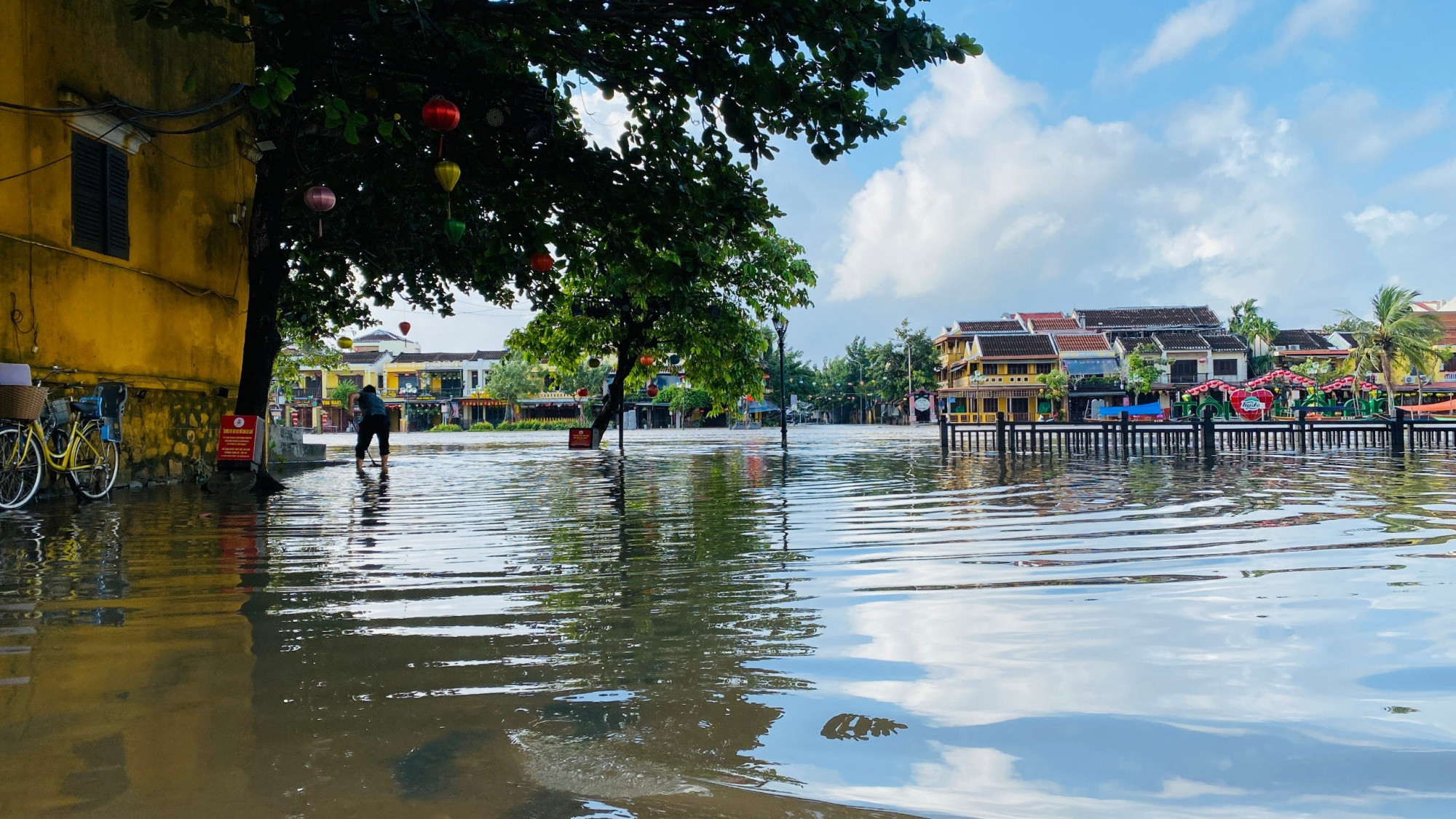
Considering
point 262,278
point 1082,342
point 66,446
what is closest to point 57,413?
point 66,446

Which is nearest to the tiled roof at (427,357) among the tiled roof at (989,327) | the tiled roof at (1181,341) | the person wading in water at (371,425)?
the tiled roof at (989,327)

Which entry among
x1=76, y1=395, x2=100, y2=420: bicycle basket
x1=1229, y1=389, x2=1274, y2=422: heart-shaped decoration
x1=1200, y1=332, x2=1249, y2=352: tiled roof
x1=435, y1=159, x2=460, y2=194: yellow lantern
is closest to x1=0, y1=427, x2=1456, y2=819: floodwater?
x1=76, y1=395, x2=100, y2=420: bicycle basket

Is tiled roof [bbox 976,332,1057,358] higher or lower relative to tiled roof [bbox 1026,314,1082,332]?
lower

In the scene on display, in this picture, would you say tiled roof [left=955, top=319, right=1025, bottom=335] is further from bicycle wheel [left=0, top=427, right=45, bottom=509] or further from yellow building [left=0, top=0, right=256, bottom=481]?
bicycle wheel [left=0, top=427, right=45, bottom=509]

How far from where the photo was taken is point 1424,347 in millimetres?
43438

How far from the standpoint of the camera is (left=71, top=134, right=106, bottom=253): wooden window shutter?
9398mm

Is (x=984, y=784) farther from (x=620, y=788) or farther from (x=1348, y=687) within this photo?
(x=1348, y=687)

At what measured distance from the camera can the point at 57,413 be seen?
819 cm

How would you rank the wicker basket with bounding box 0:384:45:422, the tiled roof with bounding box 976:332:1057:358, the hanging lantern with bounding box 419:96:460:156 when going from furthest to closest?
the tiled roof with bounding box 976:332:1057:358
the hanging lantern with bounding box 419:96:460:156
the wicker basket with bounding box 0:384:45:422

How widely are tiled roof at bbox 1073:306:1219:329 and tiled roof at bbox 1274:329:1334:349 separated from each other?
13.4ft

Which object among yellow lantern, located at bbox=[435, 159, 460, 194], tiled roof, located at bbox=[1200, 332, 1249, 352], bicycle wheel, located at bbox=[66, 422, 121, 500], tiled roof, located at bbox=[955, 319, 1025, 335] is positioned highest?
tiled roof, located at bbox=[955, 319, 1025, 335]

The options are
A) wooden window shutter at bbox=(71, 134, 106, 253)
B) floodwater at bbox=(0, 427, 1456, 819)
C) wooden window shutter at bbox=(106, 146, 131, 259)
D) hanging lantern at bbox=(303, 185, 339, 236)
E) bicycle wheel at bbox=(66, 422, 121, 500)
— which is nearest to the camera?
floodwater at bbox=(0, 427, 1456, 819)

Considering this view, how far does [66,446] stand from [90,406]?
18.7 inches

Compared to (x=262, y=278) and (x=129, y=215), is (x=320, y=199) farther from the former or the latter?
(x=129, y=215)
